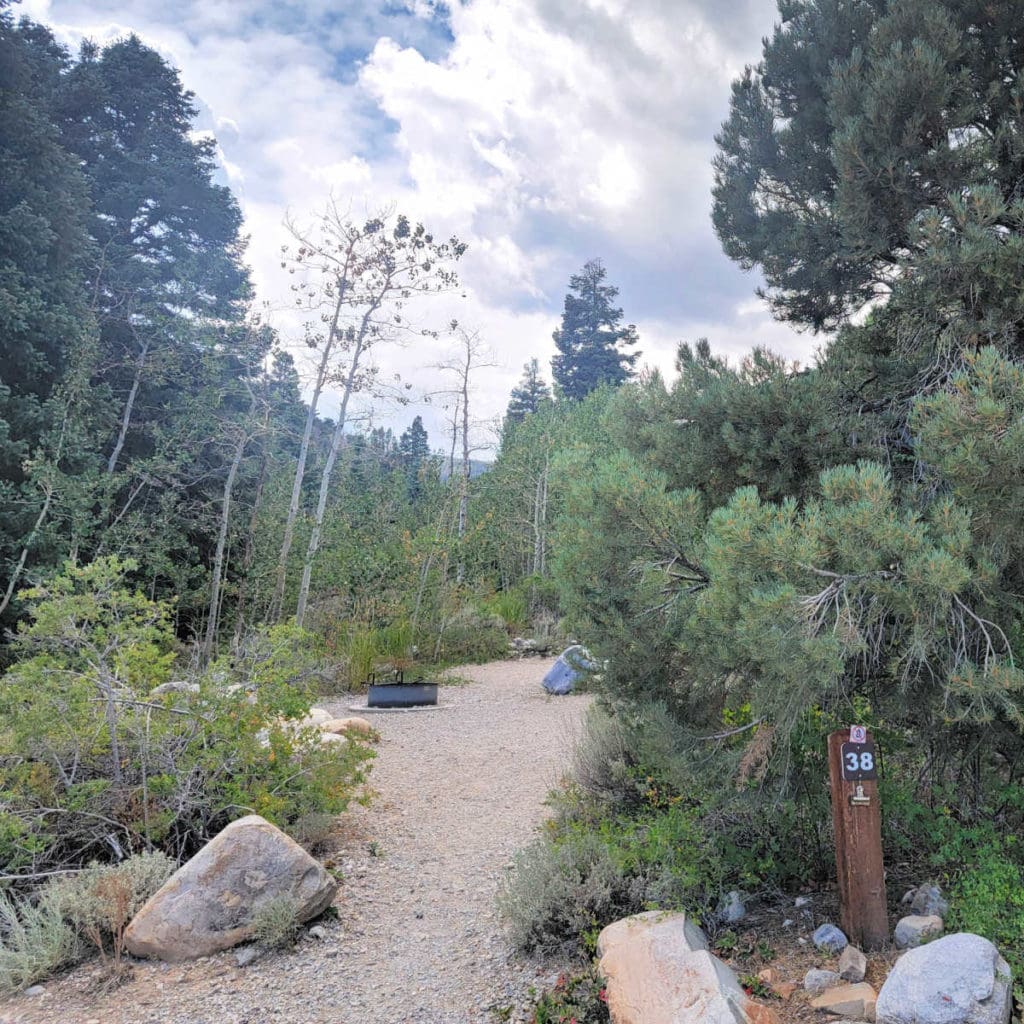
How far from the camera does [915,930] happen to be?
222cm

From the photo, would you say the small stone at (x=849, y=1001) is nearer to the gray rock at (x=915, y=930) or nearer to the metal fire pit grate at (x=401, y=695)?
the gray rock at (x=915, y=930)

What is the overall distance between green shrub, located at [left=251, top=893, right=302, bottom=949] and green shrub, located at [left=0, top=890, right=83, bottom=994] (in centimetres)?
67

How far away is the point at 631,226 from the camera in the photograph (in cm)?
463

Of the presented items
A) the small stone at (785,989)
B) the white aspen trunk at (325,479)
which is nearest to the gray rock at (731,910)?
the small stone at (785,989)

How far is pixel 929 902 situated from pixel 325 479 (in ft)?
23.7

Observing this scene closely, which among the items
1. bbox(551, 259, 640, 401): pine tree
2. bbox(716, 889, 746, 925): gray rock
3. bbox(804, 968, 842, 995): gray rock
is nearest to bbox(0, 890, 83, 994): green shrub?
bbox(716, 889, 746, 925): gray rock

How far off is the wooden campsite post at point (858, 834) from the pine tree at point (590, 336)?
78.3 ft

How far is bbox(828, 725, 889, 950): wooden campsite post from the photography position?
2285 mm

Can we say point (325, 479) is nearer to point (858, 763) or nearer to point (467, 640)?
point (467, 640)

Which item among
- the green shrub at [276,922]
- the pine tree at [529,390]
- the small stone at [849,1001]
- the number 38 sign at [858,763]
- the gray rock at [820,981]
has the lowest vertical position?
the green shrub at [276,922]

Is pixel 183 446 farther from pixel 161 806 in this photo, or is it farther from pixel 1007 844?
pixel 1007 844

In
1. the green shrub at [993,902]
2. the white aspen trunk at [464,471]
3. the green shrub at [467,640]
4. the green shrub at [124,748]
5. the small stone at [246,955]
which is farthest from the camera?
the white aspen trunk at [464,471]

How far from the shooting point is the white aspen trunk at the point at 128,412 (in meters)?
9.12

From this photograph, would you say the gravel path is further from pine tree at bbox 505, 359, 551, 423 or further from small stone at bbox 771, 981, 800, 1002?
pine tree at bbox 505, 359, 551, 423
